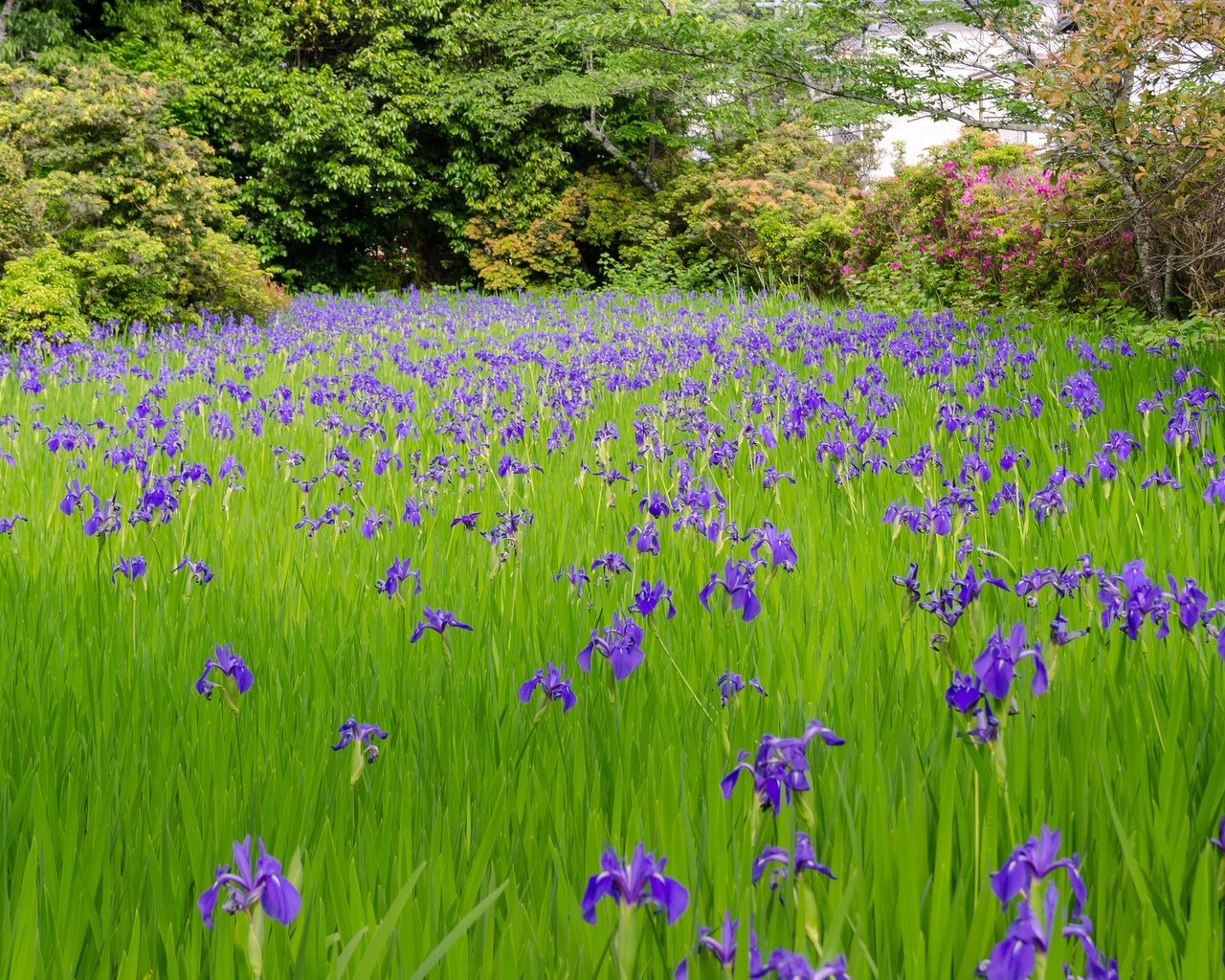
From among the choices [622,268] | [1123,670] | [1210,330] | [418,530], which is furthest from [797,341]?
[622,268]

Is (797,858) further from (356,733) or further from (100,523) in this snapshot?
(100,523)

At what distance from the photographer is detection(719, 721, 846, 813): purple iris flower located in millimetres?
1003

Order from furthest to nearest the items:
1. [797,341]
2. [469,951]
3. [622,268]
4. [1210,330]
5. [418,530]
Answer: [622,268] → [797,341] → [1210,330] → [418,530] → [469,951]

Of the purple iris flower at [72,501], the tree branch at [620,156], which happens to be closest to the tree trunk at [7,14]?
the tree branch at [620,156]

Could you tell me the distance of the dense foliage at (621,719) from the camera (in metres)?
1.08

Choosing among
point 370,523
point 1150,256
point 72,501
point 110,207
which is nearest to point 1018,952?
point 370,523

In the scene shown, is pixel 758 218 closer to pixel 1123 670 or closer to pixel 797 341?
pixel 797 341

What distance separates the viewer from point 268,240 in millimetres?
20422

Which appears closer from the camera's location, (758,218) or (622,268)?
(758,218)

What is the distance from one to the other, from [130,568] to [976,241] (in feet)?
35.5

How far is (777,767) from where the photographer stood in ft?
3.55

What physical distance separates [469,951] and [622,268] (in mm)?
19447

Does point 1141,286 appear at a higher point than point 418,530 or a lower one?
higher

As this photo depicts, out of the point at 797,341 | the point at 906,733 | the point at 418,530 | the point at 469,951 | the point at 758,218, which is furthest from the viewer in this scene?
the point at 758,218
